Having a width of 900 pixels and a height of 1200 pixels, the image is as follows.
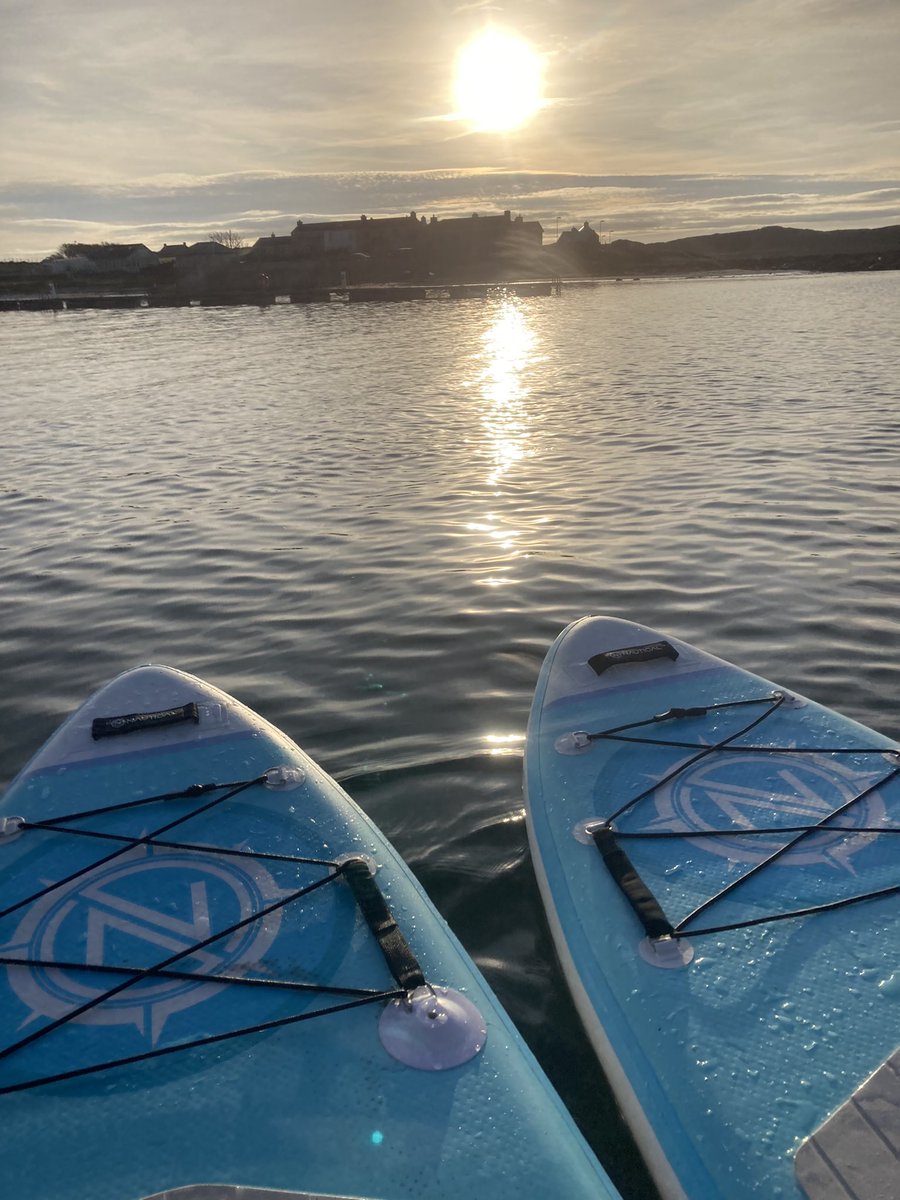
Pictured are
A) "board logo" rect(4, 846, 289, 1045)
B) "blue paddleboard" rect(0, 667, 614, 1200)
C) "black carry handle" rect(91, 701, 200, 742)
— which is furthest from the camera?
"black carry handle" rect(91, 701, 200, 742)

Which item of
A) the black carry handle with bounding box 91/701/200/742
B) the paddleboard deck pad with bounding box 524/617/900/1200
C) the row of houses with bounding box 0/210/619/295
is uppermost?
the row of houses with bounding box 0/210/619/295

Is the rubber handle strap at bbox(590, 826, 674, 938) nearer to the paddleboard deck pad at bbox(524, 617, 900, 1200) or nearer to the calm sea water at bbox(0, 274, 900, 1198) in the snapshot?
the paddleboard deck pad at bbox(524, 617, 900, 1200)

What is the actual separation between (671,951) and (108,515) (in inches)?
406

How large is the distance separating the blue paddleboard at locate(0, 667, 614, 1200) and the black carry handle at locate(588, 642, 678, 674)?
1982mm

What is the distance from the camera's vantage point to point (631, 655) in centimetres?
576

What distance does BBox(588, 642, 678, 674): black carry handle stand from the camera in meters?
5.69

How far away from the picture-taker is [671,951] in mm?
3578

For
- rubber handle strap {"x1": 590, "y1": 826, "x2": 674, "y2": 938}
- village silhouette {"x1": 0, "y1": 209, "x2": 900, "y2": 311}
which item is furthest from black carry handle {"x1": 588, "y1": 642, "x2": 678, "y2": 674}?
village silhouette {"x1": 0, "y1": 209, "x2": 900, "y2": 311}

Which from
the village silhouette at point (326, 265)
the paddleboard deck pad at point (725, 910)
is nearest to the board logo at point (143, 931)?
the paddleboard deck pad at point (725, 910)

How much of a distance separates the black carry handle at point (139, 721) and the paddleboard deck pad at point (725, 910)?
2115 millimetres

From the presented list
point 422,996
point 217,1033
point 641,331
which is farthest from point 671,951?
point 641,331

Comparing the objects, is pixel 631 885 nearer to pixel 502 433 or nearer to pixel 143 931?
pixel 143 931

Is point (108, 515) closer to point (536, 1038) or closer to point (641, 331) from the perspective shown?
point (536, 1038)

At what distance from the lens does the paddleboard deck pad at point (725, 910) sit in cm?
290
